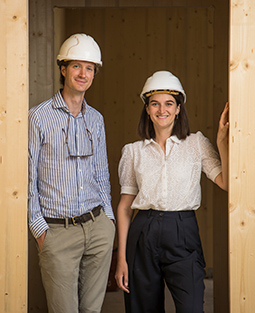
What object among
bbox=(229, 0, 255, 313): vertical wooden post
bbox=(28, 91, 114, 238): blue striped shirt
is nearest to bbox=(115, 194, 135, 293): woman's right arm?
bbox=(28, 91, 114, 238): blue striped shirt

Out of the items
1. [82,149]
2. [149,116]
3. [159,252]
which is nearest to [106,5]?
[149,116]

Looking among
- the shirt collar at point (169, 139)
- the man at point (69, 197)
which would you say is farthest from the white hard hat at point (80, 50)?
the shirt collar at point (169, 139)

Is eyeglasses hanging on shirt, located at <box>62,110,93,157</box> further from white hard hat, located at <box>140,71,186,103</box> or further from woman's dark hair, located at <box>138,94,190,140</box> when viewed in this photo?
white hard hat, located at <box>140,71,186,103</box>

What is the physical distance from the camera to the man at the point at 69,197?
287 cm

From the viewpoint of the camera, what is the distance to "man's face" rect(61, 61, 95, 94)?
2.94 meters

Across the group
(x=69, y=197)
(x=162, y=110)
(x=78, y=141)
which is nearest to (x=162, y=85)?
(x=162, y=110)

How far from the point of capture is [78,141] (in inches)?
118

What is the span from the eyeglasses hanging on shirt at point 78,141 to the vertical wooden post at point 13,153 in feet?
1.02

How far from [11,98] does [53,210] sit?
0.70m

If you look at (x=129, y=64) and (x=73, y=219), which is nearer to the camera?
(x=73, y=219)

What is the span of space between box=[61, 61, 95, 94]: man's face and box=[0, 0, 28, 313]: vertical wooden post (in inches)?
12.3

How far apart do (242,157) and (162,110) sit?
0.57 metres

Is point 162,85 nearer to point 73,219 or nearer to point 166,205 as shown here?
point 166,205

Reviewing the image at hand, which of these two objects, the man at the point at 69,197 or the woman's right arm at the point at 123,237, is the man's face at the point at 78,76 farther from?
the woman's right arm at the point at 123,237
